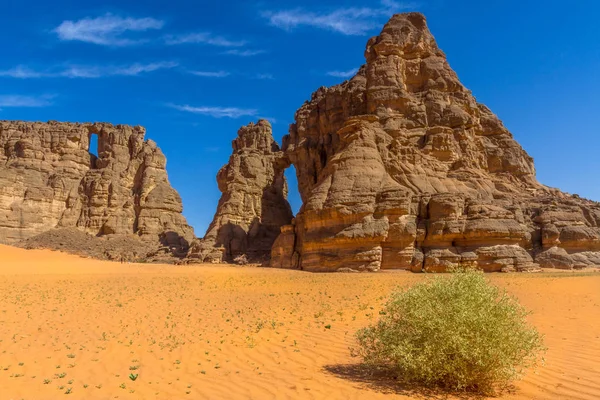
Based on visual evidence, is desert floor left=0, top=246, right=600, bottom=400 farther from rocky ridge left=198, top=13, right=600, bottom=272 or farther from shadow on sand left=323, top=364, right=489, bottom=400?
rocky ridge left=198, top=13, right=600, bottom=272

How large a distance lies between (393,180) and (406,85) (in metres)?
14.1

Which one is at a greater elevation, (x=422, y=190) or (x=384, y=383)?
(x=422, y=190)

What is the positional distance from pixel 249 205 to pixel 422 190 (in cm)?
2656

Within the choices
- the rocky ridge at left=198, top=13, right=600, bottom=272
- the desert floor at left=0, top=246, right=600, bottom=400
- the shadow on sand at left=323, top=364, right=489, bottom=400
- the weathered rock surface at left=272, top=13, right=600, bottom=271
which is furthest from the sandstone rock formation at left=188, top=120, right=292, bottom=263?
the shadow on sand at left=323, top=364, right=489, bottom=400

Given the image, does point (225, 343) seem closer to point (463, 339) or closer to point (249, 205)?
point (463, 339)

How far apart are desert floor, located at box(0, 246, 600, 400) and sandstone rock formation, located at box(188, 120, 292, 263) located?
30597 mm

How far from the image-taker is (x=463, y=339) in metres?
6.69

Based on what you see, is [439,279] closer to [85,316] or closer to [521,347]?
[521,347]

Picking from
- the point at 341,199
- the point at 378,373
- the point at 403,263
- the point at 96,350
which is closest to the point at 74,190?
the point at 341,199

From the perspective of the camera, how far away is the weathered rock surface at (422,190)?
1266 inches

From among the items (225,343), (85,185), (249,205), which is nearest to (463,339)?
(225,343)

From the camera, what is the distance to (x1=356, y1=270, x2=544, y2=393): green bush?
677 centimetres

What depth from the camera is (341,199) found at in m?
35.6

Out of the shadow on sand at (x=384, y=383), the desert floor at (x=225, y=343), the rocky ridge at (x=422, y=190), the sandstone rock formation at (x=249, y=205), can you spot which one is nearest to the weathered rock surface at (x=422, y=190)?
the rocky ridge at (x=422, y=190)
